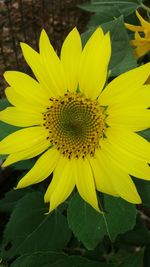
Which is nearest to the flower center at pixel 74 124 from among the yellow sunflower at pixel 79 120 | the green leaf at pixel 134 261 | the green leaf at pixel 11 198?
the yellow sunflower at pixel 79 120

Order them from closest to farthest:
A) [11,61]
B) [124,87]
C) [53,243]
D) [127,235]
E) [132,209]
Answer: [124,87] < [132,209] < [53,243] < [127,235] < [11,61]

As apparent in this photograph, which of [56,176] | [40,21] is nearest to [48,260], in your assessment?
[56,176]

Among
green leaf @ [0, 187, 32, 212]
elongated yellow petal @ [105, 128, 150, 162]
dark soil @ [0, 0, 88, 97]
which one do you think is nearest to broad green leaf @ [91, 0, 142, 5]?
elongated yellow petal @ [105, 128, 150, 162]

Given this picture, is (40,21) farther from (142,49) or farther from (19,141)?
(19,141)

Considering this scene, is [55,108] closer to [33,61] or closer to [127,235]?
[33,61]

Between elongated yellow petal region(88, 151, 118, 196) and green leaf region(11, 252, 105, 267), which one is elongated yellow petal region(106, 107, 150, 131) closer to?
elongated yellow petal region(88, 151, 118, 196)

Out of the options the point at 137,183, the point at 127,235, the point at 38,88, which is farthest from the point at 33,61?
the point at 127,235

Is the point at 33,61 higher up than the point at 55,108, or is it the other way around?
the point at 33,61
